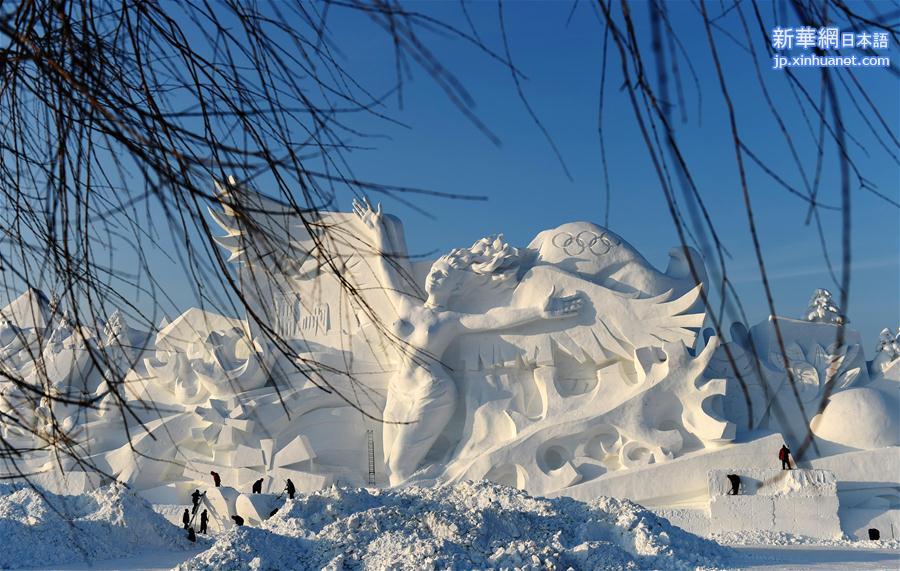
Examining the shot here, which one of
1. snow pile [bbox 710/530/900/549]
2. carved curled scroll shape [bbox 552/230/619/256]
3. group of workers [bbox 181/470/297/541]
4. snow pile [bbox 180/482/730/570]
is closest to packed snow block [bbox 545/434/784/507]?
snow pile [bbox 710/530/900/549]

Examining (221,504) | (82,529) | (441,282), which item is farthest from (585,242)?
(82,529)

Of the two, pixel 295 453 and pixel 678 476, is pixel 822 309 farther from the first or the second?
pixel 295 453

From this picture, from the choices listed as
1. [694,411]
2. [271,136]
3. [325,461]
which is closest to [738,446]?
[694,411]

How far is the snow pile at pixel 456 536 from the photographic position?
3625 mm

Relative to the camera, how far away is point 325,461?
7398 millimetres

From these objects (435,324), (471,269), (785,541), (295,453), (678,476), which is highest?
(471,269)

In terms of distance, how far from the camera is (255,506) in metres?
6.12

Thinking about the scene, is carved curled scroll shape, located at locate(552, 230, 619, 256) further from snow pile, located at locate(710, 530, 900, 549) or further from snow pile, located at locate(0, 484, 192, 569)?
snow pile, located at locate(0, 484, 192, 569)

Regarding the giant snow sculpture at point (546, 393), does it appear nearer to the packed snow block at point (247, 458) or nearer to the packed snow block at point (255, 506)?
the packed snow block at point (247, 458)

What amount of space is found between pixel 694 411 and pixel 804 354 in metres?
1.07

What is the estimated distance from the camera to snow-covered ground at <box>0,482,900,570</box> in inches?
145

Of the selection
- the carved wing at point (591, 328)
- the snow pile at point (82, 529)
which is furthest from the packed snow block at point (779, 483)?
the snow pile at point (82, 529)

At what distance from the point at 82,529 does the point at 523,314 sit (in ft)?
11.4

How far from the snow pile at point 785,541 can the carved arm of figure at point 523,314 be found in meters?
1.98
